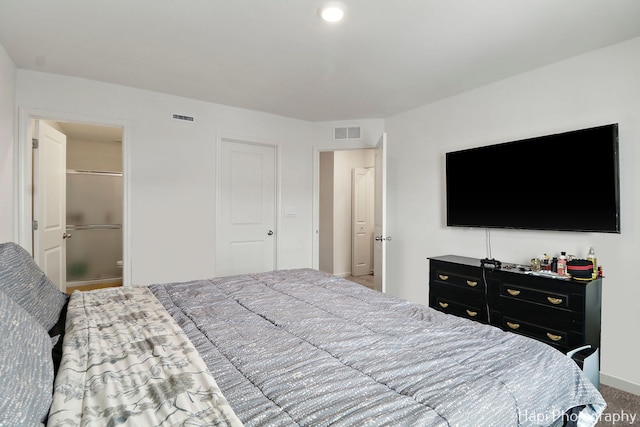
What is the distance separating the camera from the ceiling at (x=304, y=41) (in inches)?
80.5

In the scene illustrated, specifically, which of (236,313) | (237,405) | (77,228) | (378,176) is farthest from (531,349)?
(77,228)

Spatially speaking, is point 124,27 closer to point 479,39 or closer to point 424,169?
point 479,39

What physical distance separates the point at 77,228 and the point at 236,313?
4.71 meters

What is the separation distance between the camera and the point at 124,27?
2275 millimetres

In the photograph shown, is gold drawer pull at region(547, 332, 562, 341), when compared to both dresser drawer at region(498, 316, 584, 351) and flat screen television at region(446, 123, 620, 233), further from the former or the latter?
flat screen television at region(446, 123, 620, 233)

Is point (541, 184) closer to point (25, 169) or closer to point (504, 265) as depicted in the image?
point (504, 265)

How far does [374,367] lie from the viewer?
3.71 feet

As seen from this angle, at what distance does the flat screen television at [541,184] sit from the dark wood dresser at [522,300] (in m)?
0.43

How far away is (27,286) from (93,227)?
14.1ft

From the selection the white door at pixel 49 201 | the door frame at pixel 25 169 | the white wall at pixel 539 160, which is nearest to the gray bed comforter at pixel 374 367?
the white wall at pixel 539 160

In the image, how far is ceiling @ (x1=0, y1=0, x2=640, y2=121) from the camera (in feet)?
6.71

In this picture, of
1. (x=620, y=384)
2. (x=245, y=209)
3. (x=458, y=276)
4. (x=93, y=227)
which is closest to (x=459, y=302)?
(x=458, y=276)

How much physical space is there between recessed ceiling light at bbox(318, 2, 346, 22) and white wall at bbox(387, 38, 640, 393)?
183 cm

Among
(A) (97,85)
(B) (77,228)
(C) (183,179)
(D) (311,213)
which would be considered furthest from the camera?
(B) (77,228)
